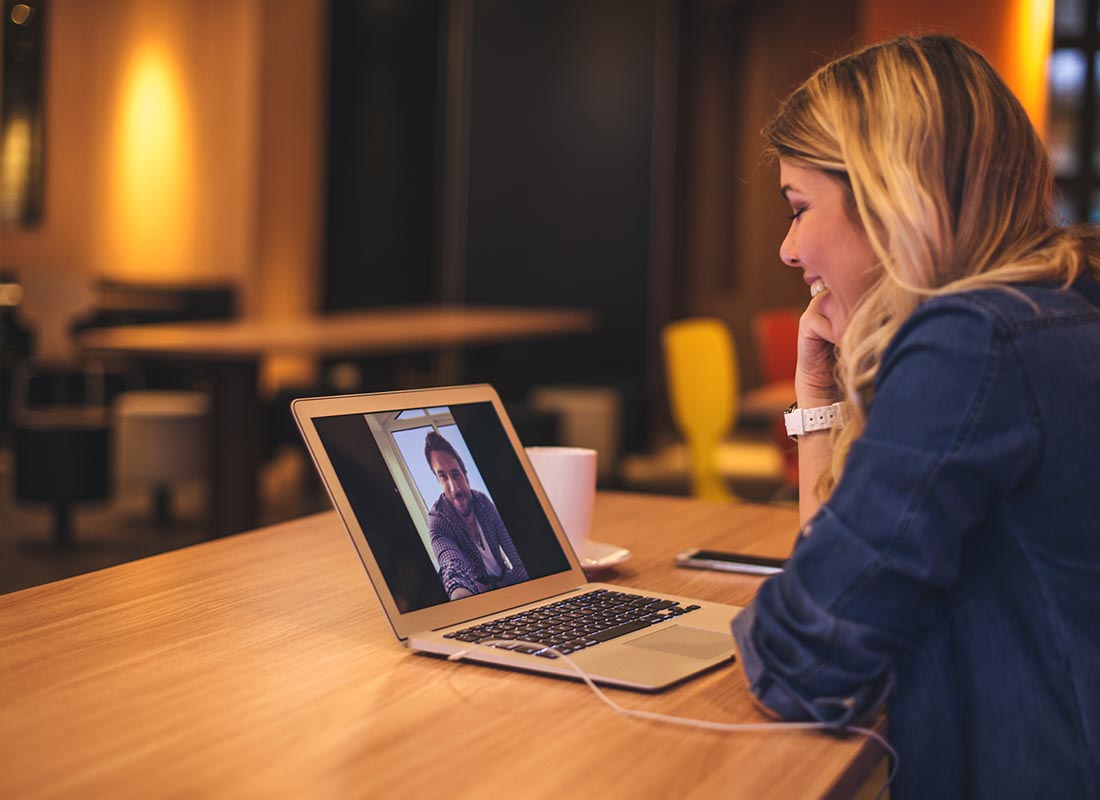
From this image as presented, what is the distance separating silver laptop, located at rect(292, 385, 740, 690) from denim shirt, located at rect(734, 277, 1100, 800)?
15 centimetres

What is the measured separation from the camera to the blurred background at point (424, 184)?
798cm

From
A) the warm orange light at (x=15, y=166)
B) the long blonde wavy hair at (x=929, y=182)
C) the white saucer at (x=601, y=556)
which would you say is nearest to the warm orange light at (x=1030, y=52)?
the white saucer at (x=601, y=556)

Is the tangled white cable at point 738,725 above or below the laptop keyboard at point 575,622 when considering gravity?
below

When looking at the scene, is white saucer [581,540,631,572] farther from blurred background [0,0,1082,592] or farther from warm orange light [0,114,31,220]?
warm orange light [0,114,31,220]

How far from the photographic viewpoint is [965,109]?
1096 mm

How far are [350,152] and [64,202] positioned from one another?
214 cm

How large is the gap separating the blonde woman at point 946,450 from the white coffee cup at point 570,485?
1.17 feet

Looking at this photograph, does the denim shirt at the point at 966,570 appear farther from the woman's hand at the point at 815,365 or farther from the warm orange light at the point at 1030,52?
the warm orange light at the point at 1030,52

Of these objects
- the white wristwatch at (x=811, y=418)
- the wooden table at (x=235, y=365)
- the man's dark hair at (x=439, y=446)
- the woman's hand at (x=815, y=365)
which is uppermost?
the woman's hand at (x=815, y=365)

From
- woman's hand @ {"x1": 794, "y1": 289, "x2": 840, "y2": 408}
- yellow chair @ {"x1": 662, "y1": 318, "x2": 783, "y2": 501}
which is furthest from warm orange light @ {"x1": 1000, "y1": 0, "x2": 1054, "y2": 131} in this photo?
woman's hand @ {"x1": 794, "y1": 289, "x2": 840, "y2": 408}

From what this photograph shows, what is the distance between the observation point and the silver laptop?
3.62 ft

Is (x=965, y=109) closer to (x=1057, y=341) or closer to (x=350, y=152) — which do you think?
(x=1057, y=341)

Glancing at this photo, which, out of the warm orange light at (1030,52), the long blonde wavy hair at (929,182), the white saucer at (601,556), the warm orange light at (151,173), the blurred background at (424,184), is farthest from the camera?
the warm orange light at (151,173)

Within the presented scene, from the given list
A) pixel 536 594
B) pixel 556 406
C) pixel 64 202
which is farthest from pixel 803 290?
pixel 536 594
